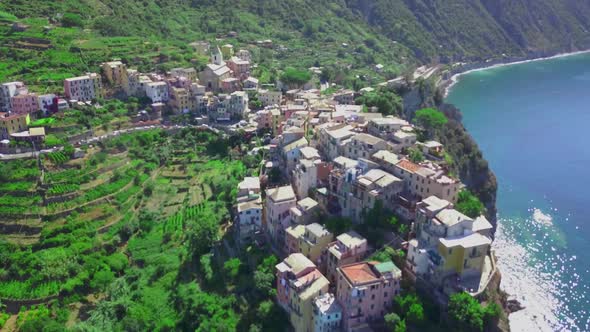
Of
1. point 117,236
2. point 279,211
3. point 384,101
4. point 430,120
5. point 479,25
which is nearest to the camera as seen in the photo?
point 279,211

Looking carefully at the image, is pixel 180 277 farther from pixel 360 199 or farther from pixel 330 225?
pixel 360 199

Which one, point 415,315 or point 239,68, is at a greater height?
point 239,68

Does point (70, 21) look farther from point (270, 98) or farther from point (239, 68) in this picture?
point (270, 98)

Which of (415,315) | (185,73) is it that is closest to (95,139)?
(185,73)

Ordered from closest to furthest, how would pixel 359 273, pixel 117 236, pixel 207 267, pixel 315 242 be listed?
pixel 359 273 < pixel 315 242 < pixel 207 267 < pixel 117 236

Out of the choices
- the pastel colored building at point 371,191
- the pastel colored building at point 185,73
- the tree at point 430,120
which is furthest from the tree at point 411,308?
the pastel colored building at point 185,73

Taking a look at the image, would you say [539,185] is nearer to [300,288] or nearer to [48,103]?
[300,288]

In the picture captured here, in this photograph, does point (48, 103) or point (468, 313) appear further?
point (48, 103)

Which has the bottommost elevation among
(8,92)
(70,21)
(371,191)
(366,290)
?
(366,290)
